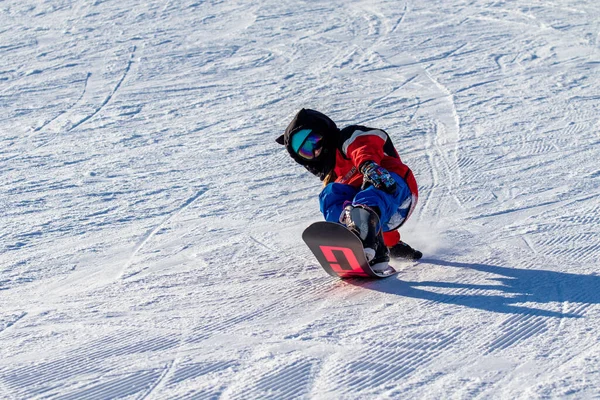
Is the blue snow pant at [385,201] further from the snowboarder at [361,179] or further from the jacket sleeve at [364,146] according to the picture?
the jacket sleeve at [364,146]

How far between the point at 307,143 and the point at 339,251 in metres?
0.63

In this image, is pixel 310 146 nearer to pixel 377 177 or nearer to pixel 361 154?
pixel 361 154

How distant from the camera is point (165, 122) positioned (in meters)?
7.45

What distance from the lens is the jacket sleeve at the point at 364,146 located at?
373cm

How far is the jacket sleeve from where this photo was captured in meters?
3.73

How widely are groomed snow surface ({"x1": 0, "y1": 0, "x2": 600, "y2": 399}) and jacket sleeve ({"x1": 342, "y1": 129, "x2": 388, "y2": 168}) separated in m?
0.59

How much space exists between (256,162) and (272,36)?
170 inches

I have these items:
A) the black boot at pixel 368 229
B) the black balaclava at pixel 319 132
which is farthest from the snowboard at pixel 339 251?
the black balaclava at pixel 319 132

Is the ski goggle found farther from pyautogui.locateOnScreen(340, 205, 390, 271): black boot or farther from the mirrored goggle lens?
pyautogui.locateOnScreen(340, 205, 390, 271): black boot

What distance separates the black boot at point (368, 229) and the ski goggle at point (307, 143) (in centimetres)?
41

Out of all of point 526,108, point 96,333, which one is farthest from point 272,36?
point 96,333

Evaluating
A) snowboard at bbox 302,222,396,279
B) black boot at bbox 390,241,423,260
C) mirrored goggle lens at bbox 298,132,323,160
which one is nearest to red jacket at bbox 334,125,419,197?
mirrored goggle lens at bbox 298,132,323,160

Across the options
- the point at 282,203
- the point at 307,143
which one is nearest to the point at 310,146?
the point at 307,143

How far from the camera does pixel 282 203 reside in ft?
17.3
